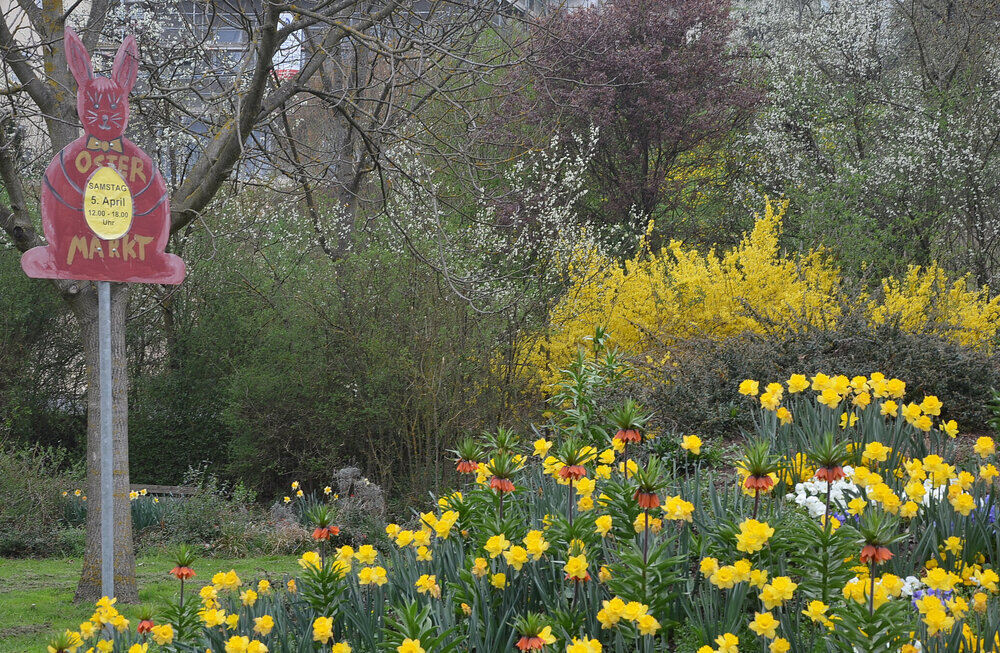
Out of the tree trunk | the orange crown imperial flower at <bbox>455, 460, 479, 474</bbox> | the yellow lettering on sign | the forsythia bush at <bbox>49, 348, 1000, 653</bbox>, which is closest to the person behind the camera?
the forsythia bush at <bbox>49, 348, 1000, 653</bbox>

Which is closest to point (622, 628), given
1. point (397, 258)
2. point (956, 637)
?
point (956, 637)

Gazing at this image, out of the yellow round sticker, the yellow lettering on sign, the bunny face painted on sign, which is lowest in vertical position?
the yellow lettering on sign

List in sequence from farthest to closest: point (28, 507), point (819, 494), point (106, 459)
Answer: point (28, 507) < point (106, 459) < point (819, 494)

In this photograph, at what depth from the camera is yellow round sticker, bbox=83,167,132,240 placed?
4617 millimetres

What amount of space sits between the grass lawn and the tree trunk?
7.5 inches

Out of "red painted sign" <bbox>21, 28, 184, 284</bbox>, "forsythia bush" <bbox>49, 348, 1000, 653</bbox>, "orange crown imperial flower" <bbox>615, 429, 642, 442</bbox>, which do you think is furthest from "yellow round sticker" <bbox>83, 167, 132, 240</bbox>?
"orange crown imperial flower" <bbox>615, 429, 642, 442</bbox>

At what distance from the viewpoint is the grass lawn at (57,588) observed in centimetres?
522

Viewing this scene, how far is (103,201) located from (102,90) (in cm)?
62

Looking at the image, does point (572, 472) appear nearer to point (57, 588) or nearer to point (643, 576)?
point (643, 576)

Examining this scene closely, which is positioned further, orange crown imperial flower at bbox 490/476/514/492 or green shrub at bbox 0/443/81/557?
green shrub at bbox 0/443/81/557

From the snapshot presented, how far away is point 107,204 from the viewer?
4.68 metres

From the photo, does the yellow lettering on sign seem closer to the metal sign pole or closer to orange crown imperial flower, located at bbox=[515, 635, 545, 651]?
the metal sign pole

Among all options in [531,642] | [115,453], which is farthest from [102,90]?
[531,642]

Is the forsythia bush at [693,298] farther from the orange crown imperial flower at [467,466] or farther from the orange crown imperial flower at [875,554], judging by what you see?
the orange crown imperial flower at [875,554]
